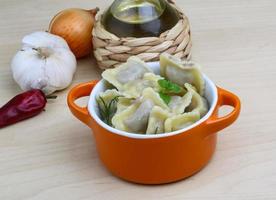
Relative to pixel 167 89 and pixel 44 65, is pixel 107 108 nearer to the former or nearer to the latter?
pixel 167 89

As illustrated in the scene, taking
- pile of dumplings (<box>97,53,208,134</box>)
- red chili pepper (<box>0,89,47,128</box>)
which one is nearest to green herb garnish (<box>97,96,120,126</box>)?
pile of dumplings (<box>97,53,208,134</box>)

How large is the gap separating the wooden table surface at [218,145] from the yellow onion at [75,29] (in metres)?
0.04

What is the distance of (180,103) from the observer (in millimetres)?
738

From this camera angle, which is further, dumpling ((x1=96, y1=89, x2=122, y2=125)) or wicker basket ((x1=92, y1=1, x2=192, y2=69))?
wicker basket ((x1=92, y1=1, x2=192, y2=69))

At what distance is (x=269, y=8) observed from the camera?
1.15 meters

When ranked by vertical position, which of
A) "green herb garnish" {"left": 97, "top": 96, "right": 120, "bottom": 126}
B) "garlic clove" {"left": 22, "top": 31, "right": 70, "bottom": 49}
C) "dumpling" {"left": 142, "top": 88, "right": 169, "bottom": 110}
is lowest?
"garlic clove" {"left": 22, "top": 31, "right": 70, "bottom": 49}

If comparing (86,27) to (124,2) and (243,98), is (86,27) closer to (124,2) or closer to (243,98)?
(124,2)

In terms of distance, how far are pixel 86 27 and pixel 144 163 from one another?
14.1 inches

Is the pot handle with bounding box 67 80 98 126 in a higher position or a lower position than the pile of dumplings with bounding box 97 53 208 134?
lower

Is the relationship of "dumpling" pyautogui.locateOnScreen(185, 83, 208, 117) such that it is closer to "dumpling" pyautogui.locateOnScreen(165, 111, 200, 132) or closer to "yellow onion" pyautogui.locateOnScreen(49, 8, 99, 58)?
"dumpling" pyautogui.locateOnScreen(165, 111, 200, 132)

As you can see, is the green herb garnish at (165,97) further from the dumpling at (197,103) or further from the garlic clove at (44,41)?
the garlic clove at (44,41)

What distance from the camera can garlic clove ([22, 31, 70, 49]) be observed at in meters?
0.94

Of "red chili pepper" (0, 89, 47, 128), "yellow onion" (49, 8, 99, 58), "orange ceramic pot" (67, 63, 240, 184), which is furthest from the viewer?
"yellow onion" (49, 8, 99, 58)

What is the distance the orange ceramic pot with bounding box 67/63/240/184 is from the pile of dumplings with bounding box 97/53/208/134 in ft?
0.06
